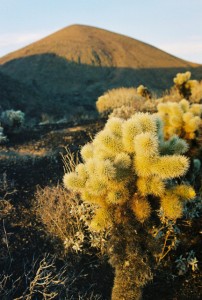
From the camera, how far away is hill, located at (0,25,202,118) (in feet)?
136

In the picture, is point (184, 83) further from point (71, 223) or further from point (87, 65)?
point (87, 65)

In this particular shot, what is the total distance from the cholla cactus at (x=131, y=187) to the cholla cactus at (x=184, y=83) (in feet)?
29.9

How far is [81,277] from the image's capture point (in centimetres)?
504

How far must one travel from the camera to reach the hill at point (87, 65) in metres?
41.5

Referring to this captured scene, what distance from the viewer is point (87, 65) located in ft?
158

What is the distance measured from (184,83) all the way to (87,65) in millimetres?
35728

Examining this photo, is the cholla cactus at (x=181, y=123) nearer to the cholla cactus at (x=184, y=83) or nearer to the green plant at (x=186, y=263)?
the green plant at (x=186, y=263)

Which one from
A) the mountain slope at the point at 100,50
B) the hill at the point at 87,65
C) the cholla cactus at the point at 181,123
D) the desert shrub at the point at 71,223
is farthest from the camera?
the mountain slope at the point at 100,50

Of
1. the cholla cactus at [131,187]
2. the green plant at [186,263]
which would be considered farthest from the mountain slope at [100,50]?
the cholla cactus at [131,187]

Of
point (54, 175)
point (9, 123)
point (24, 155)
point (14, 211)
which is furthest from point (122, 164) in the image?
point (9, 123)

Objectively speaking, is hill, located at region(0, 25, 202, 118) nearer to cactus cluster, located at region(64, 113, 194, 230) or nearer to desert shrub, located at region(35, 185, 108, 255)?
desert shrub, located at region(35, 185, 108, 255)

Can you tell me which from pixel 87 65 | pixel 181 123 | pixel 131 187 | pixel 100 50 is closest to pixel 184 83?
pixel 181 123

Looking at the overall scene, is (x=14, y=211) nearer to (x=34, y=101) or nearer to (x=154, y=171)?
(x=154, y=171)

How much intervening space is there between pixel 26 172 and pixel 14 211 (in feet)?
5.22
